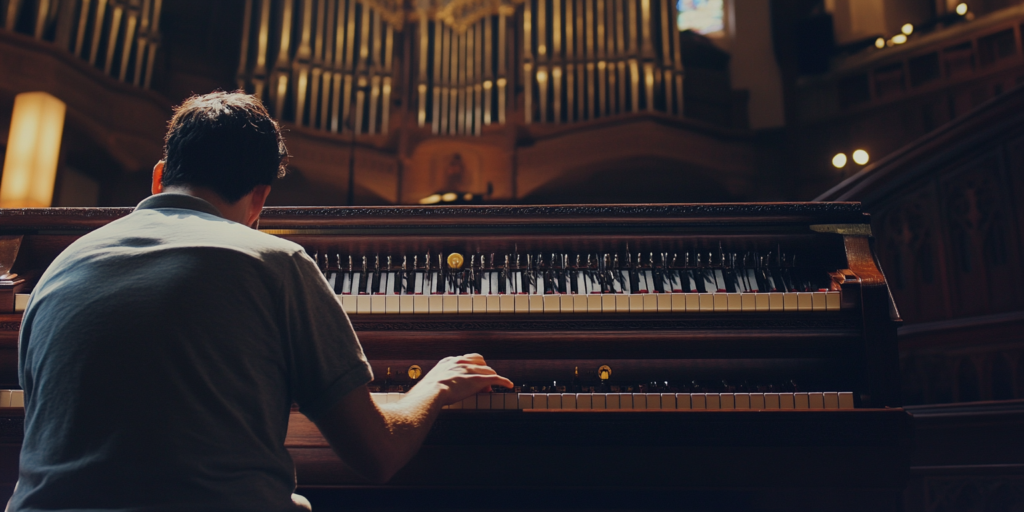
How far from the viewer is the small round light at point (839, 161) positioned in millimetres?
6988

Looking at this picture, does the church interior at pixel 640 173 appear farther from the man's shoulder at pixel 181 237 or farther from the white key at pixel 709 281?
the man's shoulder at pixel 181 237

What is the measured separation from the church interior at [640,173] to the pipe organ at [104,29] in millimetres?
21

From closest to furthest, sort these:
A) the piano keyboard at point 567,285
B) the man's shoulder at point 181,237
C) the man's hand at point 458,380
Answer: the man's shoulder at point 181,237 → the man's hand at point 458,380 → the piano keyboard at point 567,285

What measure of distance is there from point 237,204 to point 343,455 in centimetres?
52

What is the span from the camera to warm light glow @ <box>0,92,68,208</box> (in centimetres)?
507

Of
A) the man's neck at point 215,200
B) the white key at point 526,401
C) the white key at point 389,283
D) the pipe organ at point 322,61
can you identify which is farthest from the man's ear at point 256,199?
the pipe organ at point 322,61

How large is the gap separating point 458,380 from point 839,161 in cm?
643

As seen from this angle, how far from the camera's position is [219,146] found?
1328 mm

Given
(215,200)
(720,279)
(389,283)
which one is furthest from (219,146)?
(720,279)

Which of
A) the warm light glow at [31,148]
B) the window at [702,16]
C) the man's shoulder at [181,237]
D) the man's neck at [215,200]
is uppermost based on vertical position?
the window at [702,16]

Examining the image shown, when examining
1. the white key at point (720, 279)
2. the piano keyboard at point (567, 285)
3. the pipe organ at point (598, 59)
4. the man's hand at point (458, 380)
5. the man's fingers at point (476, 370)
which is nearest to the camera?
the man's hand at point (458, 380)

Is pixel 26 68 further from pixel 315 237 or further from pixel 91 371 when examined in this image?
pixel 91 371

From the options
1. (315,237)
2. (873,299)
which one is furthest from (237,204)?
(873,299)

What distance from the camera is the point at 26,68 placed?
5039 millimetres
